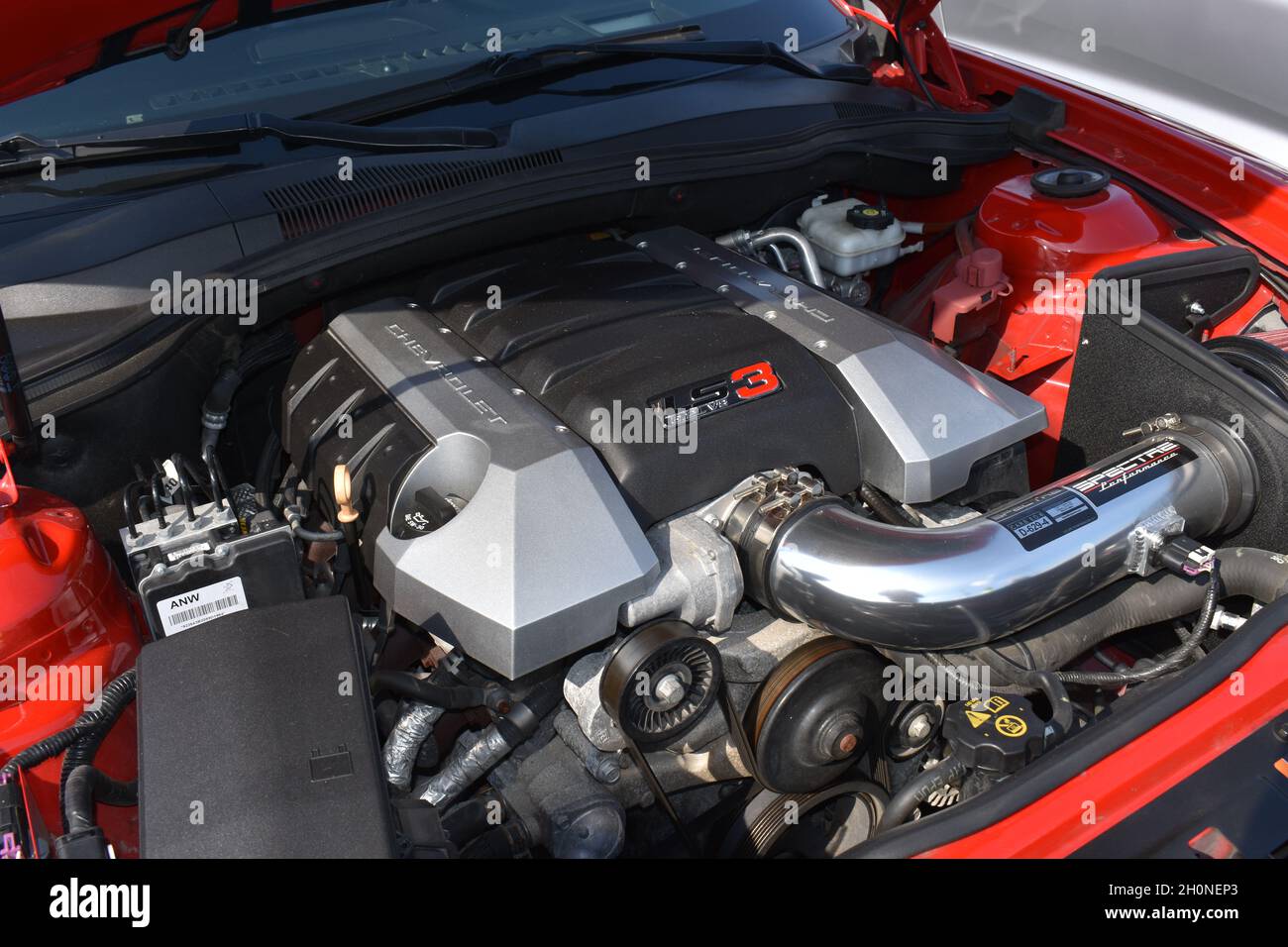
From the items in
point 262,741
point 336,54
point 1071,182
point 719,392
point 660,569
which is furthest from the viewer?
point 1071,182

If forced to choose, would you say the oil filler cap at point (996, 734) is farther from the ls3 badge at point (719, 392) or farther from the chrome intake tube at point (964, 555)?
the ls3 badge at point (719, 392)

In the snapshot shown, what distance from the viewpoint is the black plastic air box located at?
3.86ft

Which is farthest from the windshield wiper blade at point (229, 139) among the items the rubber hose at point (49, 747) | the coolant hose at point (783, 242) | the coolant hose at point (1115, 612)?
the coolant hose at point (1115, 612)

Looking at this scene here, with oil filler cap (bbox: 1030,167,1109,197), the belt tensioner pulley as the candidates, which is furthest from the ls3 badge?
oil filler cap (bbox: 1030,167,1109,197)

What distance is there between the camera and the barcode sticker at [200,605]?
1444 millimetres

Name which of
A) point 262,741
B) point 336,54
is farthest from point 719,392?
point 336,54

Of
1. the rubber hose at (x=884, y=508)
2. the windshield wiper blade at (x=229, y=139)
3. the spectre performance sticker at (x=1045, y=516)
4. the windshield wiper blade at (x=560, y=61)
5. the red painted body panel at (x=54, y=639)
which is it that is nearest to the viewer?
the red painted body panel at (x=54, y=639)

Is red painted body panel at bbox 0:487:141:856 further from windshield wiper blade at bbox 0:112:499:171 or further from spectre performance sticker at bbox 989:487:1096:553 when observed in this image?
spectre performance sticker at bbox 989:487:1096:553

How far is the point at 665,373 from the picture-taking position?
164cm

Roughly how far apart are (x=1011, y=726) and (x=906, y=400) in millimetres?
504

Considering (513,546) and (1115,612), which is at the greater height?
(513,546)

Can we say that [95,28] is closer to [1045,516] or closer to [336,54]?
[336,54]
